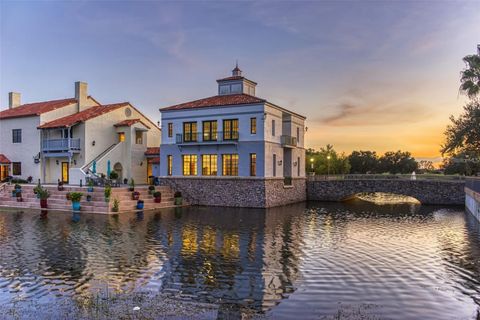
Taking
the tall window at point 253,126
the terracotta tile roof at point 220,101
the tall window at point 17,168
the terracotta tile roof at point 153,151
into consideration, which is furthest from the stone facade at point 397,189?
the tall window at point 17,168

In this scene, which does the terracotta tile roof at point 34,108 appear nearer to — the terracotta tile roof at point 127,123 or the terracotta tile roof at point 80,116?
the terracotta tile roof at point 80,116

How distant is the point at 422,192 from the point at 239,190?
21.0 m

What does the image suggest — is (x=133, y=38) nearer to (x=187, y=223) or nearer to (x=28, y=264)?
(x=187, y=223)

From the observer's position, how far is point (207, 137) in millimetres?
37625

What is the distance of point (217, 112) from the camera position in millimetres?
37125

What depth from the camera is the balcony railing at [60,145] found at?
41281mm

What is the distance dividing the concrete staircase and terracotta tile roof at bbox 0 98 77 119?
35.6ft

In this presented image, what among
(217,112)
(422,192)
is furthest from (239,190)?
(422,192)

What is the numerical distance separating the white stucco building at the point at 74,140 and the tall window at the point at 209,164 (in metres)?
9.63

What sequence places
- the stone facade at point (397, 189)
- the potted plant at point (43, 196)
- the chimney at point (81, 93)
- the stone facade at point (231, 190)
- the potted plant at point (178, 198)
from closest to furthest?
the potted plant at point (43, 196) < the stone facade at point (231, 190) < the potted plant at point (178, 198) < the stone facade at point (397, 189) < the chimney at point (81, 93)

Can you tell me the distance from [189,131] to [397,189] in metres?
24.0

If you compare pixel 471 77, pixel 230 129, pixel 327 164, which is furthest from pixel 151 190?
pixel 327 164

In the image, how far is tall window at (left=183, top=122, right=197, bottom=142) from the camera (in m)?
38.4

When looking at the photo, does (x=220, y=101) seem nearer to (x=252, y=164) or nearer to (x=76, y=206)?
(x=252, y=164)
